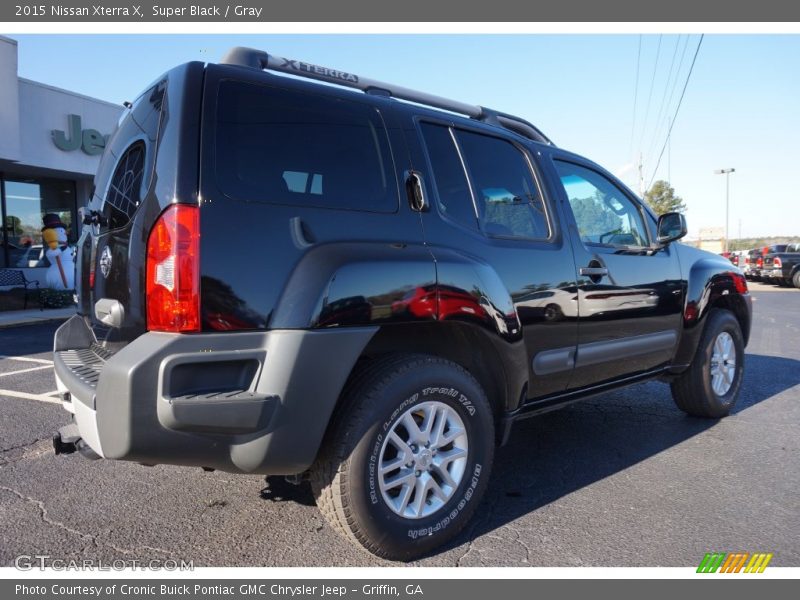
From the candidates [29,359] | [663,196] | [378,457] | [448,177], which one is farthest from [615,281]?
[663,196]

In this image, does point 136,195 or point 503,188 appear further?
point 503,188

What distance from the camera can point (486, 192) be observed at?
313cm

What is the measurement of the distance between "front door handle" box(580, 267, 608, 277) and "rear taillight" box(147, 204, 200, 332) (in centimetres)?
218

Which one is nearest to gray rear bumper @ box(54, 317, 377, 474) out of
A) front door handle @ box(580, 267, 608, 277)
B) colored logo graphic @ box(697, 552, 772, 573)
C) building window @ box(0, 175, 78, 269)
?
front door handle @ box(580, 267, 608, 277)

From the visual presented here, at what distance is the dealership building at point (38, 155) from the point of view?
39.0ft

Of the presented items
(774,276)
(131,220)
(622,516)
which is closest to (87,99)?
(131,220)

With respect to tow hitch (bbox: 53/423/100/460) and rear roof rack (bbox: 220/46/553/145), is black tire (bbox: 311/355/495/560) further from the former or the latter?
rear roof rack (bbox: 220/46/553/145)

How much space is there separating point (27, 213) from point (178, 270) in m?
14.8

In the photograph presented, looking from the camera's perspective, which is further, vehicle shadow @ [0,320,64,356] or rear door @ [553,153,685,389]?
vehicle shadow @ [0,320,64,356]

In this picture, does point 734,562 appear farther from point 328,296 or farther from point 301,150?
point 301,150

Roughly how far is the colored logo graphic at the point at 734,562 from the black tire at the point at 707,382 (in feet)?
6.62

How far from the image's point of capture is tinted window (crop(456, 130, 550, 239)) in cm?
310

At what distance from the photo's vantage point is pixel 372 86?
3084 mm

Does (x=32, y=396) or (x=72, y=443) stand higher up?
(x=72, y=443)
